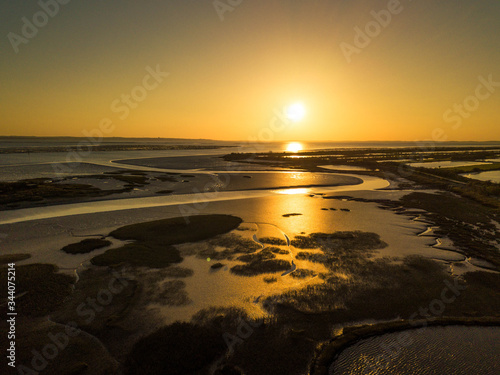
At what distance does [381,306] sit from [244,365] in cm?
619

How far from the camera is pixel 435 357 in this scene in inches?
324

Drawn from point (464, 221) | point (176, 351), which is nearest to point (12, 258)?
point (176, 351)

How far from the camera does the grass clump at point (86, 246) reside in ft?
50.6

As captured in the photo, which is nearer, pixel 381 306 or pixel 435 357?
pixel 435 357

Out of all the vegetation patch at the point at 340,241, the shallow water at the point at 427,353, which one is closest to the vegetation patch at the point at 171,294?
the shallow water at the point at 427,353

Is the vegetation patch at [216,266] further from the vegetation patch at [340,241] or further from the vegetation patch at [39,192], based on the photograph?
the vegetation patch at [39,192]

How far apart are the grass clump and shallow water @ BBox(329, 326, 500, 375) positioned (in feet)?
47.4

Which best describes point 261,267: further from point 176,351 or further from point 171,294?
point 176,351

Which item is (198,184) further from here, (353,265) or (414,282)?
(414,282)

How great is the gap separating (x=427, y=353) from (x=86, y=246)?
1745 cm

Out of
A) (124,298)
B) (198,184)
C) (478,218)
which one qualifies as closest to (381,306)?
(124,298)

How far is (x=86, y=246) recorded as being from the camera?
630 inches

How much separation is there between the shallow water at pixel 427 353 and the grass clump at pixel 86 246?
14.4m

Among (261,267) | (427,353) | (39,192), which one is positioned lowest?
(427,353)
